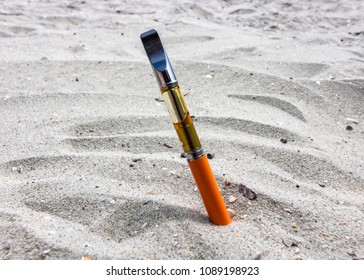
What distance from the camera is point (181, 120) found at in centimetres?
99

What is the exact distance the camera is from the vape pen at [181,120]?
3.16ft

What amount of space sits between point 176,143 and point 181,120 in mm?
547

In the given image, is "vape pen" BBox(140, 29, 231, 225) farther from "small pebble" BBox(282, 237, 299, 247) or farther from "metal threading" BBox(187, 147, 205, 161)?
"small pebble" BBox(282, 237, 299, 247)

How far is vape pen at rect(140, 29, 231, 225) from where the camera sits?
3.16 ft

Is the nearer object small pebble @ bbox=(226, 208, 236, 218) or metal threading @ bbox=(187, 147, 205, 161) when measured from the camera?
metal threading @ bbox=(187, 147, 205, 161)

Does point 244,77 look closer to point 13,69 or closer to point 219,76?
point 219,76

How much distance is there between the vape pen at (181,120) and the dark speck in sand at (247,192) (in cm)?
16

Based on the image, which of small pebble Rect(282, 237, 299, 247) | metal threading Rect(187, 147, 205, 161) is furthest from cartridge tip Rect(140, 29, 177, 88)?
small pebble Rect(282, 237, 299, 247)

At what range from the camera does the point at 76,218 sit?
45.5 inches

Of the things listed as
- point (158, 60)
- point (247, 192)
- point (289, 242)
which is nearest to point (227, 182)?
point (247, 192)

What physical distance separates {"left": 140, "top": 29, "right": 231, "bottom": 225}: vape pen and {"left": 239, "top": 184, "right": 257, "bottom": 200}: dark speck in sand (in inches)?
6.3

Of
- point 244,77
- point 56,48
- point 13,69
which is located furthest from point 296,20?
point 13,69

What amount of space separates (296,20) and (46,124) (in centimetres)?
230

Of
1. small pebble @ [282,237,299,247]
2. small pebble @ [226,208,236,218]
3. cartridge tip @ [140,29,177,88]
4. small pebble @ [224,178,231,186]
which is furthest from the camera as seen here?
small pebble @ [224,178,231,186]
